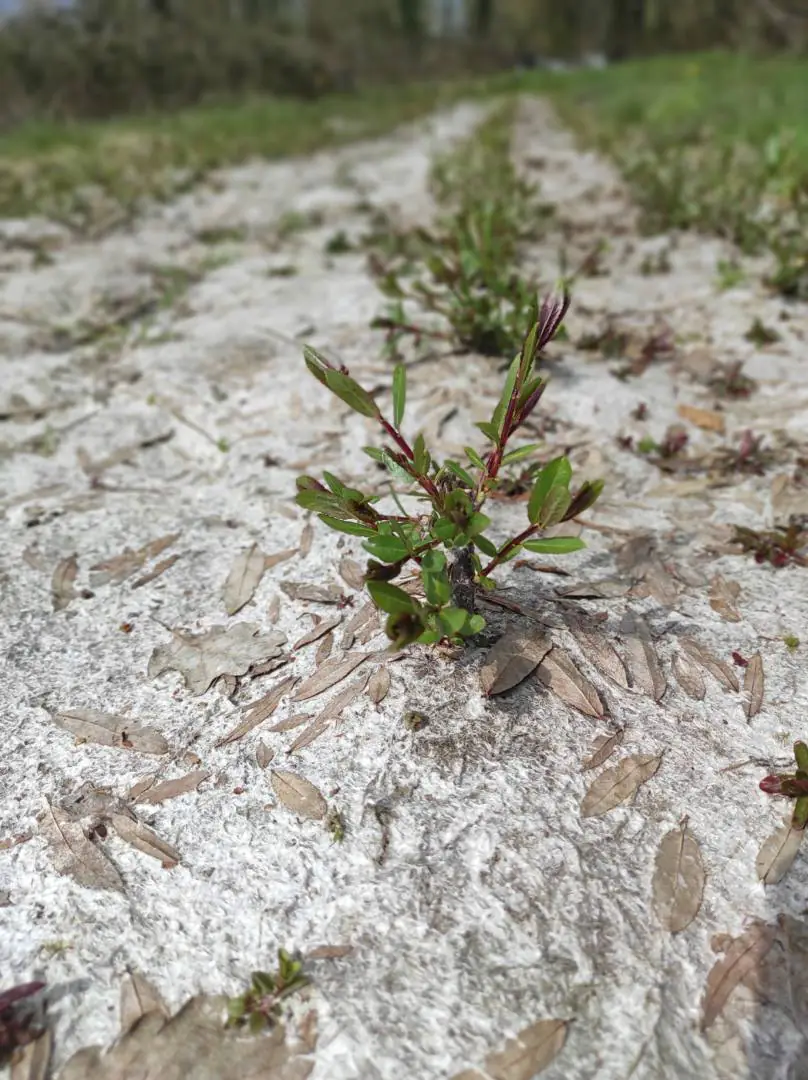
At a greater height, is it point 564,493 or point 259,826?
point 564,493

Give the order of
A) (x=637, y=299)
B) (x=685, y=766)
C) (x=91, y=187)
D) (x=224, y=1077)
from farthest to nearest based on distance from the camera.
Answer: (x=91, y=187) → (x=637, y=299) → (x=685, y=766) → (x=224, y=1077)

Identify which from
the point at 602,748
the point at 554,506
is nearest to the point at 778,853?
the point at 602,748

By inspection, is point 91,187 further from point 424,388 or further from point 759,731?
point 759,731

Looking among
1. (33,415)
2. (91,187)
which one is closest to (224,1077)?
(33,415)

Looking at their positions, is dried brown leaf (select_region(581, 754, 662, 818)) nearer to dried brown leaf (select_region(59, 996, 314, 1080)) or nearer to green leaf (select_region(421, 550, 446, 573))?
green leaf (select_region(421, 550, 446, 573))

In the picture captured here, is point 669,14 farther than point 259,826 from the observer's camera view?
Yes

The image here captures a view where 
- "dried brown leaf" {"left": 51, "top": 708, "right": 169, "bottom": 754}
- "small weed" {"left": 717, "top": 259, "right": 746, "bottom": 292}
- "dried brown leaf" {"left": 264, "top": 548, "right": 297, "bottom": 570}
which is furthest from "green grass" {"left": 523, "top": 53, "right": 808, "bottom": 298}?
"dried brown leaf" {"left": 51, "top": 708, "right": 169, "bottom": 754}
